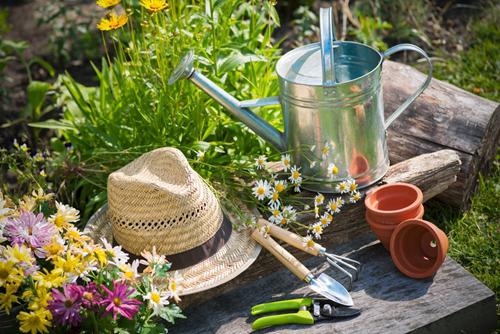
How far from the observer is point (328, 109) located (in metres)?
2.30

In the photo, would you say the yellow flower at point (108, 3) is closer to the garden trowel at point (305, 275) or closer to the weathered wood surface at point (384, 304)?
the garden trowel at point (305, 275)

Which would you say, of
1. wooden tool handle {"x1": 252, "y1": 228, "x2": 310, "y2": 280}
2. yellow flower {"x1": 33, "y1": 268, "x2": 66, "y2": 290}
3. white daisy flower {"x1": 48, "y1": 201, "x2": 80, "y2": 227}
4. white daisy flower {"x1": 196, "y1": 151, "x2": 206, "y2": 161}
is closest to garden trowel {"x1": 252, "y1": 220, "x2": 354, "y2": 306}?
wooden tool handle {"x1": 252, "y1": 228, "x2": 310, "y2": 280}

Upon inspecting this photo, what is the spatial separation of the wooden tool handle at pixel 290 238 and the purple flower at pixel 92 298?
648 millimetres

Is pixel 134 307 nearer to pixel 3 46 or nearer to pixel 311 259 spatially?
pixel 311 259

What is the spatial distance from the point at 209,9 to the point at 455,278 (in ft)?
4.56

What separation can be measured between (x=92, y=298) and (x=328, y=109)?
0.99 metres

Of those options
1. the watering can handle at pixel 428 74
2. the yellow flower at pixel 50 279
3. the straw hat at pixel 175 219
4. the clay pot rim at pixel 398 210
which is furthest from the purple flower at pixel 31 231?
the watering can handle at pixel 428 74

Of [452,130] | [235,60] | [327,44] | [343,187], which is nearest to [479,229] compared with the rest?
[452,130]

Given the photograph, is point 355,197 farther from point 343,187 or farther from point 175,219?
point 175,219

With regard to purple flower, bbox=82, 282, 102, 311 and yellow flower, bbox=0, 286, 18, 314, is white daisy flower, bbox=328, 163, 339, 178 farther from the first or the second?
yellow flower, bbox=0, 286, 18, 314

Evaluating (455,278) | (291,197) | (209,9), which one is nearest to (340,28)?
(209,9)

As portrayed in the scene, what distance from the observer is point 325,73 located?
2.23 metres

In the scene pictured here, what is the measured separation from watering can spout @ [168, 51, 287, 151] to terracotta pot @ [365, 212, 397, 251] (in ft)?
1.39

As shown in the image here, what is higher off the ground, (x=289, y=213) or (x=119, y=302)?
(x=119, y=302)
